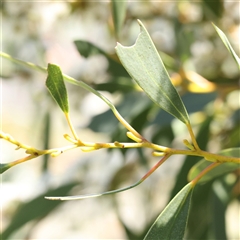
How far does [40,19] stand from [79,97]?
0.82 feet

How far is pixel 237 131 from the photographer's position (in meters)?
1.04

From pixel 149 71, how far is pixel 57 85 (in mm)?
106

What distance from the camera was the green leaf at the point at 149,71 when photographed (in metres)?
0.58

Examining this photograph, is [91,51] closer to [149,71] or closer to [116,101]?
[149,71]

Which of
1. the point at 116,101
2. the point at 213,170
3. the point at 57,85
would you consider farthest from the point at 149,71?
the point at 116,101

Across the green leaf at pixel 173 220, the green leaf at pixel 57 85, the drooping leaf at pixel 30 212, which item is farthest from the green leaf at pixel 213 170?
the drooping leaf at pixel 30 212

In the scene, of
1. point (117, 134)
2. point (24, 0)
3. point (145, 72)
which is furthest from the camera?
point (24, 0)

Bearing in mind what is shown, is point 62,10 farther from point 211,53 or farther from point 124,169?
point 124,169

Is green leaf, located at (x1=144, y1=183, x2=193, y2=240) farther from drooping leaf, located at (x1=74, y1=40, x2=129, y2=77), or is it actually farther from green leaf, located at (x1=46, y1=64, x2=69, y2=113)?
drooping leaf, located at (x1=74, y1=40, x2=129, y2=77)

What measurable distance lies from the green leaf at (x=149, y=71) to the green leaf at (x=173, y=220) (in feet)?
0.31

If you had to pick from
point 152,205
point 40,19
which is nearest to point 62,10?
point 40,19

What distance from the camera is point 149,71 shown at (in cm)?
59

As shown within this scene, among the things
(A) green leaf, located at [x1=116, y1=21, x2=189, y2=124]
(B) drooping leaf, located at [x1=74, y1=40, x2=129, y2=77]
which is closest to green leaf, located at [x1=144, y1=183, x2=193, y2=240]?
(A) green leaf, located at [x1=116, y1=21, x2=189, y2=124]

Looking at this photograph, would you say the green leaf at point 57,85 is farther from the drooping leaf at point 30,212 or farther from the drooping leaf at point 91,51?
the drooping leaf at point 30,212
